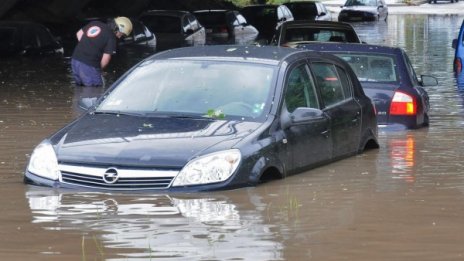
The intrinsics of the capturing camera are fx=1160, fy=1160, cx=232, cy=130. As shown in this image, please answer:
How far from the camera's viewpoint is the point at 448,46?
36.3 m

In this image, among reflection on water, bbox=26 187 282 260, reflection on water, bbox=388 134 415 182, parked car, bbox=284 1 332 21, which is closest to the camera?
reflection on water, bbox=26 187 282 260

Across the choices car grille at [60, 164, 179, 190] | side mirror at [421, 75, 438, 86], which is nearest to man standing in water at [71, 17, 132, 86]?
side mirror at [421, 75, 438, 86]

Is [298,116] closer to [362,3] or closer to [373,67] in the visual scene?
[373,67]

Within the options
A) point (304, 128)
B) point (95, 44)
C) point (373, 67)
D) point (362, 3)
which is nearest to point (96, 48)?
point (95, 44)

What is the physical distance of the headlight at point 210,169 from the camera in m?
8.48

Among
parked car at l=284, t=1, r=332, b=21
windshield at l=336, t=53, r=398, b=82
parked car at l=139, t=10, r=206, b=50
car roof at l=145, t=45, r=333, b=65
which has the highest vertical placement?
car roof at l=145, t=45, r=333, b=65

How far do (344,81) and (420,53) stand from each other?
71.8 ft

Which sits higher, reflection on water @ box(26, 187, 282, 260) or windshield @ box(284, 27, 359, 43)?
reflection on water @ box(26, 187, 282, 260)

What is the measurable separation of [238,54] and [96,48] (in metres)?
7.76

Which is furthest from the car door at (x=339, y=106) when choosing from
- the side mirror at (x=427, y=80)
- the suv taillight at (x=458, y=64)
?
the suv taillight at (x=458, y=64)

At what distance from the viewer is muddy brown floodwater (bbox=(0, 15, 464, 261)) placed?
7.04 metres

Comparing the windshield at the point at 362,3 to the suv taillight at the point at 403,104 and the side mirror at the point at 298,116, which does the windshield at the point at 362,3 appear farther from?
the side mirror at the point at 298,116

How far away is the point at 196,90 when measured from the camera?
977 cm

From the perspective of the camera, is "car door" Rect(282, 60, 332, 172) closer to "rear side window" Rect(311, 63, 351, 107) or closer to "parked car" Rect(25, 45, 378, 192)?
"parked car" Rect(25, 45, 378, 192)
